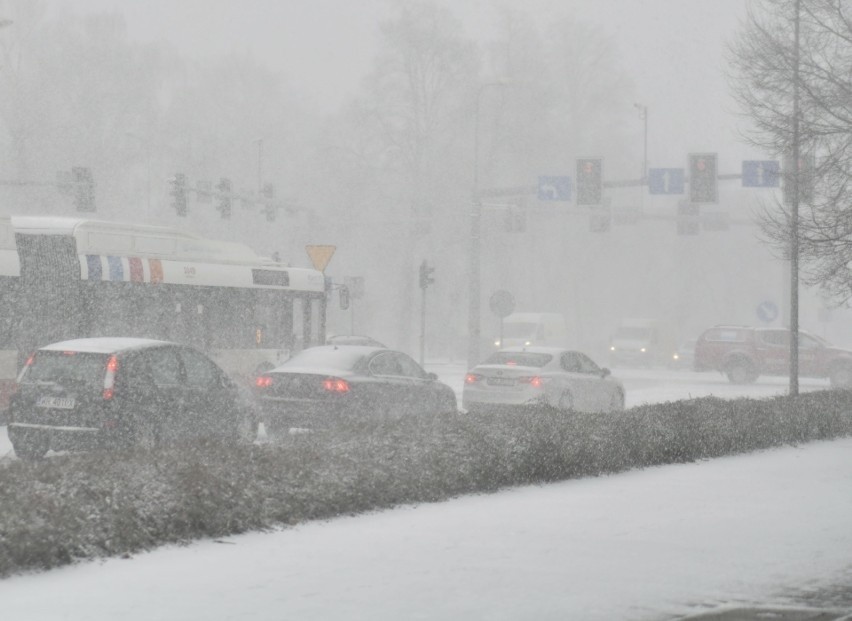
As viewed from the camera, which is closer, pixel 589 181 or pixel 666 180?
pixel 589 181

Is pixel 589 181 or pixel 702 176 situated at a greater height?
pixel 702 176

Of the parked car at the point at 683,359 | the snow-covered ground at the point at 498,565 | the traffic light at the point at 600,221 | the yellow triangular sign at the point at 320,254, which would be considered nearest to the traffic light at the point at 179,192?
the yellow triangular sign at the point at 320,254

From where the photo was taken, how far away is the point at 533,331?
55812mm

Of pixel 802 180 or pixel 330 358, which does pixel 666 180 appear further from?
pixel 330 358

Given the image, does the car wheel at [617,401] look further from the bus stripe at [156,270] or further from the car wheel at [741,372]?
the car wheel at [741,372]

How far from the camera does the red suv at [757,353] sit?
139 feet

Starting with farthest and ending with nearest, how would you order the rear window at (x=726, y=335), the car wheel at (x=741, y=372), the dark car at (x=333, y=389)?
the rear window at (x=726, y=335) < the car wheel at (x=741, y=372) < the dark car at (x=333, y=389)

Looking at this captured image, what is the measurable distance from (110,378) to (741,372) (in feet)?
98.7

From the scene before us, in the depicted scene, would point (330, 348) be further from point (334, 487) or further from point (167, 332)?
point (334, 487)

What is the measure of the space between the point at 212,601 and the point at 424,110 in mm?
54720

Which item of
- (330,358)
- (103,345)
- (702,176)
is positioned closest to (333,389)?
(330,358)

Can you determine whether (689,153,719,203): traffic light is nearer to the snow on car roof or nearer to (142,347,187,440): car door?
the snow on car roof

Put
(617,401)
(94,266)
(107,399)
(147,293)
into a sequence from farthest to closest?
(617,401) < (147,293) < (94,266) < (107,399)

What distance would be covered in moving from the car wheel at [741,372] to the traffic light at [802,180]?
20789mm
